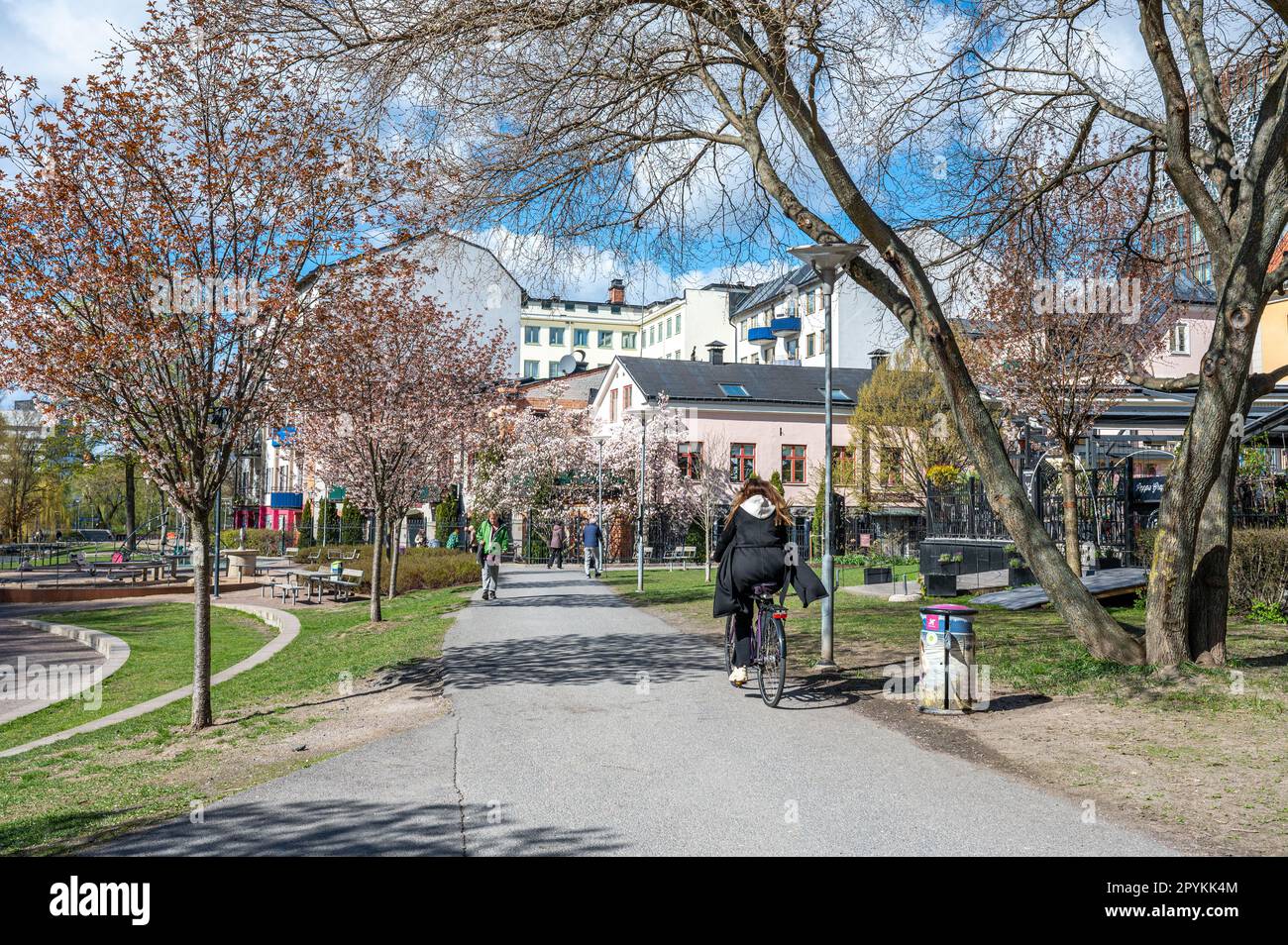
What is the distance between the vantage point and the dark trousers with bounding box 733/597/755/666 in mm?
8984

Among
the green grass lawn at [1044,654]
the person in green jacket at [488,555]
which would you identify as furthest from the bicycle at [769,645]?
the person in green jacket at [488,555]

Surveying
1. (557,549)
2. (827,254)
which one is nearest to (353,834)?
(827,254)

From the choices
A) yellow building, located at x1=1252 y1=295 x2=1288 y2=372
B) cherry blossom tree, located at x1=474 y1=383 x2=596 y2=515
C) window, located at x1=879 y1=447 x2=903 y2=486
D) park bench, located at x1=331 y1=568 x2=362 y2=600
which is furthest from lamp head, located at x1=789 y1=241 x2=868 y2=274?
yellow building, located at x1=1252 y1=295 x2=1288 y2=372

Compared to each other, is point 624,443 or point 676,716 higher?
point 624,443

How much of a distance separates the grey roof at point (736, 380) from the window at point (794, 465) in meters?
2.16

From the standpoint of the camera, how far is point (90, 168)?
8336mm

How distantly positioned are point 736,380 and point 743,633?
3808 cm

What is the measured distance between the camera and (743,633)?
29.9ft

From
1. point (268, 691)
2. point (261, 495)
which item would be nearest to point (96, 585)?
point (268, 691)

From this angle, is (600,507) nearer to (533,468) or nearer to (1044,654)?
(533,468)

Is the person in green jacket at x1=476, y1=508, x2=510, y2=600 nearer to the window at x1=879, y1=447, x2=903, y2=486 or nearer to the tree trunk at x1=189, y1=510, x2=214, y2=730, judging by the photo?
the tree trunk at x1=189, y1=510, x2=214, y2=730

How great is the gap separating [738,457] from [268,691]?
3435 centimetres

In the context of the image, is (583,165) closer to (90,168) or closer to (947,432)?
(90,168)
